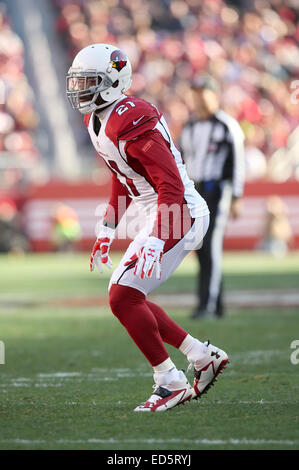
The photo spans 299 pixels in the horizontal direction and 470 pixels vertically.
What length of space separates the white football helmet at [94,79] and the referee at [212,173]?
3.60 metres

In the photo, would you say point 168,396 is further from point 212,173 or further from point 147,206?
point 212,173

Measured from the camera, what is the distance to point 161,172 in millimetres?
4527

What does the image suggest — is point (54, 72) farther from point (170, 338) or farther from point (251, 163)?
point (170, 338)

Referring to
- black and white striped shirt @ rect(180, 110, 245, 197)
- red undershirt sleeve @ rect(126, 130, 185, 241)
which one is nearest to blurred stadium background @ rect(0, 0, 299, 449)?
red undershirt sleeve @ rect(126, 130, 185, 241)

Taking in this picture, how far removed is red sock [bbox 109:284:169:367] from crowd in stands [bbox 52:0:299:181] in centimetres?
1335

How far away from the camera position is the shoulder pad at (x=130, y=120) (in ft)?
15.0

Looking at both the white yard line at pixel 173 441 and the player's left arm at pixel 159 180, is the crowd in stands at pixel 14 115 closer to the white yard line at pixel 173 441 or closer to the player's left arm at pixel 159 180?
the player's left arm at pixel 159 180

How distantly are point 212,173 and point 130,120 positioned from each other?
3842mm

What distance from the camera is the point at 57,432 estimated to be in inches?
159

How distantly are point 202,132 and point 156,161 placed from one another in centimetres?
396

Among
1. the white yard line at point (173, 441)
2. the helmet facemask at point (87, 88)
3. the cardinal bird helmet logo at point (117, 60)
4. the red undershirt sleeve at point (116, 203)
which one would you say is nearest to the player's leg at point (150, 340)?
the red undershirt sleeve at point (116, 203)

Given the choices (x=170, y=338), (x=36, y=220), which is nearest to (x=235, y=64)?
(x=36, y=220)

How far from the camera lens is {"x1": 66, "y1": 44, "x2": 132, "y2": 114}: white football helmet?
4738 mm

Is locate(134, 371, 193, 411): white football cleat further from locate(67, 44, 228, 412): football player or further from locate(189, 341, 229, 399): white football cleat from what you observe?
locate(189, 341, 229, 399): white football cleat
